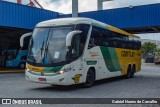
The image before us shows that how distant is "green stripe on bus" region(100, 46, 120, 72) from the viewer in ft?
53.5

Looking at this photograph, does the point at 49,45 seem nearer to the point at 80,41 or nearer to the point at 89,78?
the point at 80,41

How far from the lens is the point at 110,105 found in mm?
9484

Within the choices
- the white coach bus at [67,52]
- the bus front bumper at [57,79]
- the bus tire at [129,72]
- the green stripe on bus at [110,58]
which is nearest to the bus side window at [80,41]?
the white coach bus at [67,52]

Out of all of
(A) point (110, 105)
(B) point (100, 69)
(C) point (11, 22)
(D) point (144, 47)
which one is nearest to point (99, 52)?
(B) point (100, 69)

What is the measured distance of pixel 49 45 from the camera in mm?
12984

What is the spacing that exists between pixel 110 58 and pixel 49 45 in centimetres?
515

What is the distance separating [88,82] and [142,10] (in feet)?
43.2

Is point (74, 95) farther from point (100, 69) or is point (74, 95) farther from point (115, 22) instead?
point (115, 22)

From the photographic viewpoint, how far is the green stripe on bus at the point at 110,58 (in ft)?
53.5

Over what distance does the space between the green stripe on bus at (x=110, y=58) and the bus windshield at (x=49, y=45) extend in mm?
3329

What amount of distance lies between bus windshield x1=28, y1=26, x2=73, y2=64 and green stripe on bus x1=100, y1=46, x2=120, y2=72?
3.33m

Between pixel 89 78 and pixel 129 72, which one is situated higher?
pixel 89 78

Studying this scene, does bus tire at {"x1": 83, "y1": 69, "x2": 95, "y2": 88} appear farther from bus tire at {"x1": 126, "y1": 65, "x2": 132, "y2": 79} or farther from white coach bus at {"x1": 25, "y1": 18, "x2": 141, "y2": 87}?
bus tire at {"x1": 126, "y1": 65, "x2": 132, "y2": 79}

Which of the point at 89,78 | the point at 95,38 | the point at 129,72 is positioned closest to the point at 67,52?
the point at 89,78
